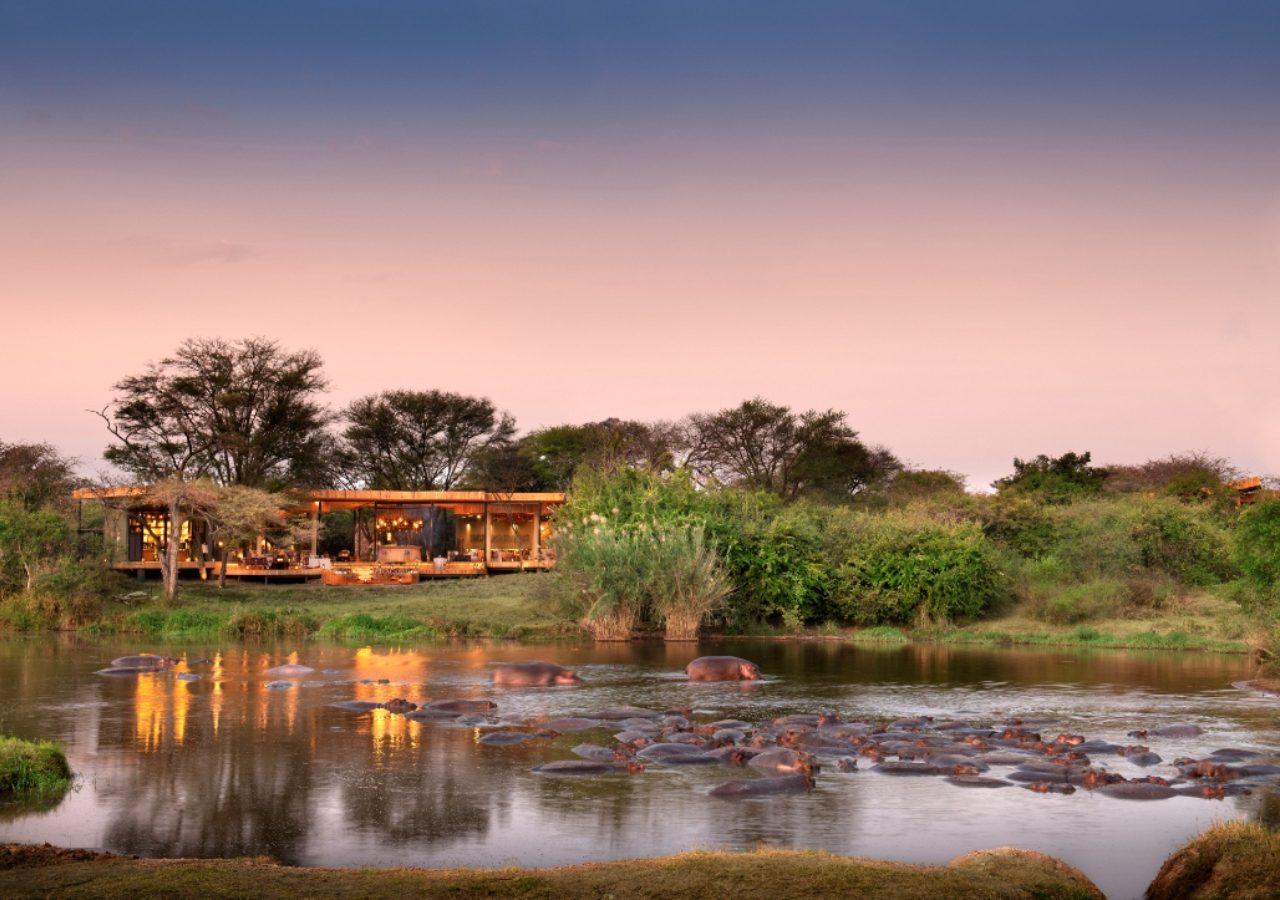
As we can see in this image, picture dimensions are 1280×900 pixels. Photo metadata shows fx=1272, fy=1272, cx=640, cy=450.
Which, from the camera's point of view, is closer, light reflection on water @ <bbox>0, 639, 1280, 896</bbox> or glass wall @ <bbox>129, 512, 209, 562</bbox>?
light reflection on water @ <bbox>0, 639, 1280, 896</bbox>

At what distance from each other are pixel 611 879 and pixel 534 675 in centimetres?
1431

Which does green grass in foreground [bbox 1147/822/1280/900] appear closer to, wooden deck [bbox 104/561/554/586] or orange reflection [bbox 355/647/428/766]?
orange reflection [bbox 355/647/428/766]

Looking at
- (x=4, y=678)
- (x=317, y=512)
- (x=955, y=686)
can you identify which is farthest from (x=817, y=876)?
(x=317, y=512)

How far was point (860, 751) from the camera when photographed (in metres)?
15.1

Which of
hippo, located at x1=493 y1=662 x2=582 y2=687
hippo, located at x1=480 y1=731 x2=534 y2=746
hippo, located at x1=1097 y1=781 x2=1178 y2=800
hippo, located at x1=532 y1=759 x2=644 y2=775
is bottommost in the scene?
hippo, located at x1=1097 y1=781 x2=1178 y2=800

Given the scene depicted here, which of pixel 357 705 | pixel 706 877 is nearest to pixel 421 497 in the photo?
pixel 357 705

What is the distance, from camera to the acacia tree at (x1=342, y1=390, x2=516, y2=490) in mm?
63531

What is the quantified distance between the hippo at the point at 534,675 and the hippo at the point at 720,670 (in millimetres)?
2168

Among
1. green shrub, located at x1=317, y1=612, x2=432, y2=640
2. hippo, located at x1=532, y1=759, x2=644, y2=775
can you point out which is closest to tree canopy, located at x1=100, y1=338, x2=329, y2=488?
green shrub, located at x1=317, y1=612, x2=432, y2=640

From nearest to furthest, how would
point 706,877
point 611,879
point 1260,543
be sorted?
1. point 706,877
2. point 611,879
3. point 1260,543

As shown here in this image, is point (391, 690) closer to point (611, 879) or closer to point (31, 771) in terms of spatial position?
point (31, 771)

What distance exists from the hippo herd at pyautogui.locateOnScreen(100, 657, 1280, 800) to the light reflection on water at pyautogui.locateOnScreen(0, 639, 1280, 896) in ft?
1.05

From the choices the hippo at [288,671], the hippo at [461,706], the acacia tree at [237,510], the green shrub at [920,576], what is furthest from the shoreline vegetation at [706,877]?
the acacia tree at [237,510]

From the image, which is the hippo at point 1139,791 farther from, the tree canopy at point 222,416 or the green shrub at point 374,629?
the tree canopy at point 222,416
